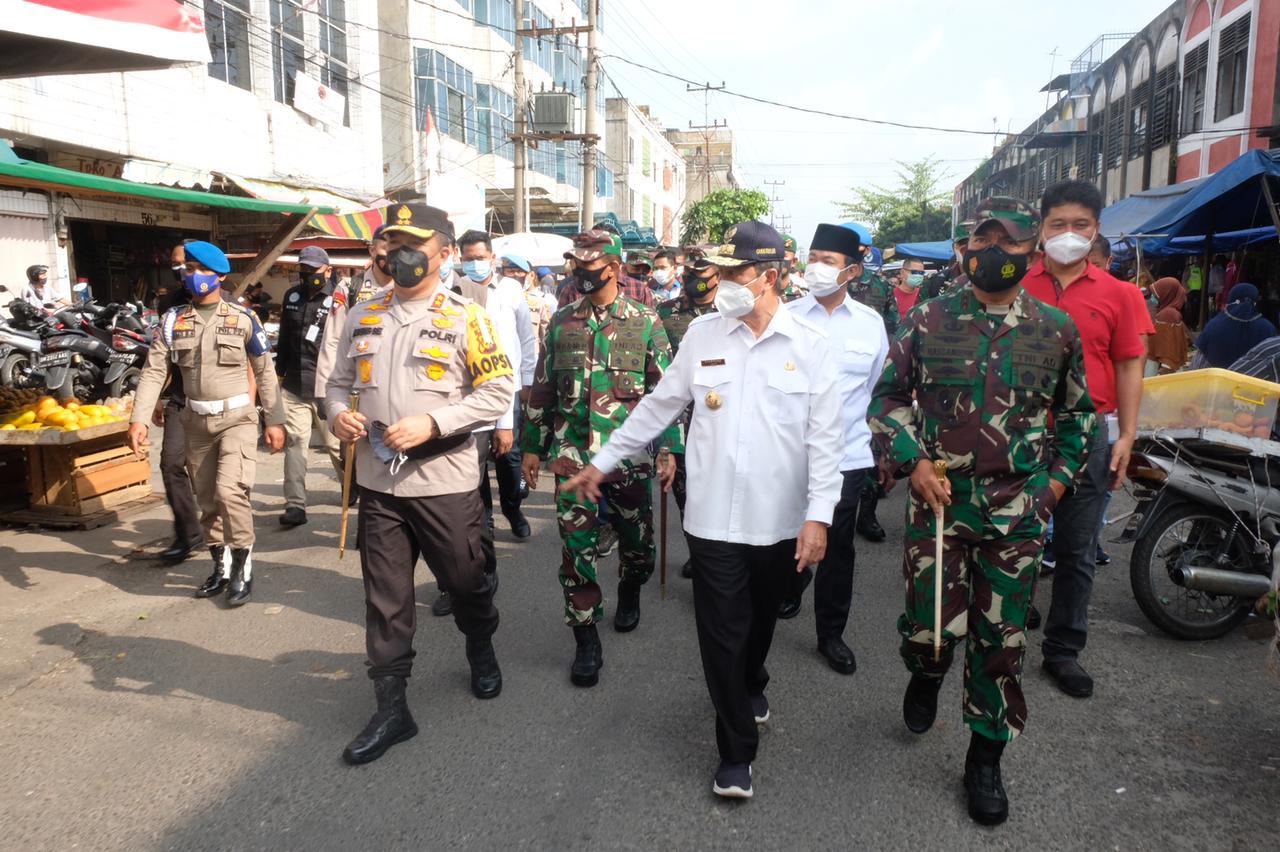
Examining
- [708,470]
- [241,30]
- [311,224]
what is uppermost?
[241,30]

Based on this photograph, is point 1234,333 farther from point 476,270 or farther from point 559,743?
point 559,743

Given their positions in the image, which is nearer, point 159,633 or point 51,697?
point 51,697

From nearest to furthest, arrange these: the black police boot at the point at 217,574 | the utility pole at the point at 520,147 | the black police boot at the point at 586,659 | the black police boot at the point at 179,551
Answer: the black police boot at the point at 586,659, the black police boot at the point at 217,574, the black police boot at the point at 179,551, the utility pole at the point at 520,147

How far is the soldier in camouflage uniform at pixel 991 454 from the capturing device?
303 centimetres

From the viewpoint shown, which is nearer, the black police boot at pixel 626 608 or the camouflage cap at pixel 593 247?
the camouflage cap at pixel 593 247

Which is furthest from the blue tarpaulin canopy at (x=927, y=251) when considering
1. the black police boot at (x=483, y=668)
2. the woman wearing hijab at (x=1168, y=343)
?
the black police boot at (x=483, y=668)

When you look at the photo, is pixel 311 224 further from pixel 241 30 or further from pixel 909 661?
pixel 909 661

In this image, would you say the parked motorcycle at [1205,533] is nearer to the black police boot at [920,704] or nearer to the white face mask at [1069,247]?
the white face mask at [1069,247]

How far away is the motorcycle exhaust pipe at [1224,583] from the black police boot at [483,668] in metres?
3.23

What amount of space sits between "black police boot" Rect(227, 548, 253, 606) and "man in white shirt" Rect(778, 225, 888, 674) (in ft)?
10.3

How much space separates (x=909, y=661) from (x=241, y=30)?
1699 centimetres

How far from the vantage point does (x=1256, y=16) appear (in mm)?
17672

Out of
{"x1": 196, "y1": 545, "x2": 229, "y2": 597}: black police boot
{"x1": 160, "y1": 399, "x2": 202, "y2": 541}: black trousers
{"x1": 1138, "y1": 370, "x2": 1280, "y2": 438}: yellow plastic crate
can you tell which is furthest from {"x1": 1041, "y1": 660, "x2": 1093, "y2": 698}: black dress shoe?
{"x1": 160, "y1": 399, "x2": 202, "y2": 541}: black trousers

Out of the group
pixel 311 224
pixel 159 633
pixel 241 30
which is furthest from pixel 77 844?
pixel 241 30
